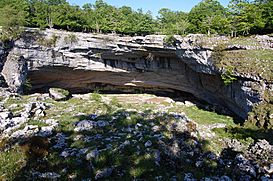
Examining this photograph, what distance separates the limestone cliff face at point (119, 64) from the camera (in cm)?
2183

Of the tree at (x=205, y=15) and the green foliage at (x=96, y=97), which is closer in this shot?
the green foliage at (x=96, y=97)

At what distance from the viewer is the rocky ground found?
897cm

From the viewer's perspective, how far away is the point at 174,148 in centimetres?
1128

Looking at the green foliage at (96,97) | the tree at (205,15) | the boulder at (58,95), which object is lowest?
the green foliage at (96,97)

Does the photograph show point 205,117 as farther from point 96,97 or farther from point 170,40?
point 96,97

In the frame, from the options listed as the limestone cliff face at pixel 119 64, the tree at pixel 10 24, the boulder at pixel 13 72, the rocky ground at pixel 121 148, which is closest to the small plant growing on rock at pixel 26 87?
the limestone cliff face at pixel 119 64

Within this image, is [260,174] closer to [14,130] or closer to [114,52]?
[14,130]

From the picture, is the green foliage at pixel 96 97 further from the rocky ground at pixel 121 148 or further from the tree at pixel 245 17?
the tree at pixel 245 17

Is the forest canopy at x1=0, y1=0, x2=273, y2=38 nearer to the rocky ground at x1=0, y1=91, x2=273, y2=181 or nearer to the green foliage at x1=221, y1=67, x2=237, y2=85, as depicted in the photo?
the green foliage at x1=221, y1=67, x2=237, y2=85

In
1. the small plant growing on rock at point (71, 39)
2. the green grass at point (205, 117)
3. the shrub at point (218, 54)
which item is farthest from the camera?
the small plant growing on rock at point (71, 39)

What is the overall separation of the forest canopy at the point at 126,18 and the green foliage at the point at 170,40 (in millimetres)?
5430

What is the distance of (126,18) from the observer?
3578 centimetres

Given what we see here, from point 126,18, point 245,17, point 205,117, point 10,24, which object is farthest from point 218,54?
point 126,18

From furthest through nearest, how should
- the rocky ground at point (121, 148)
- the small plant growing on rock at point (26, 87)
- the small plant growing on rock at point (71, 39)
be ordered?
the small plant growing on rock at point (26, 87) < the small plant growing on rock at point (71, 39) < the rocky ground at point (121, 148)
